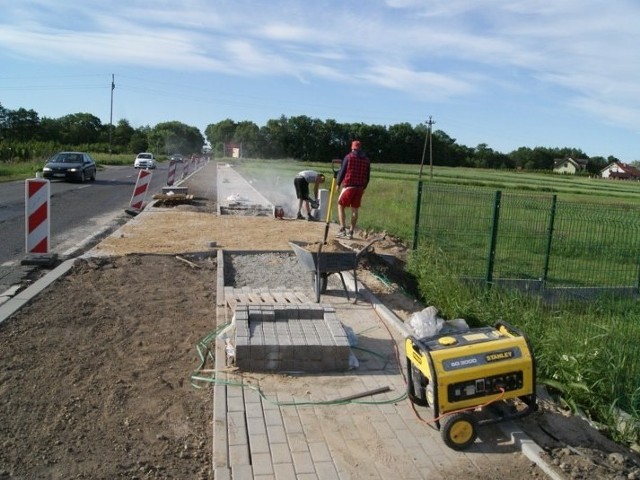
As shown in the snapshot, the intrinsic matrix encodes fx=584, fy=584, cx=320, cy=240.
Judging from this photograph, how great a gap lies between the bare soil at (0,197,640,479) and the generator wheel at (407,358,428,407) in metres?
0.76

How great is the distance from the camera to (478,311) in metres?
7.70

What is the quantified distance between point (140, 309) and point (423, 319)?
335 cm

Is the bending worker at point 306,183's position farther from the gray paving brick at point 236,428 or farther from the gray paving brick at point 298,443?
the gray paving brick at point 298,443

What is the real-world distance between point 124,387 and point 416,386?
231cm

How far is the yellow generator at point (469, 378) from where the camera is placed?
3.92m

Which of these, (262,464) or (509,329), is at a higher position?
(509,329)

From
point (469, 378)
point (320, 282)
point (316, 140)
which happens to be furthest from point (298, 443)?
point (316, 140)

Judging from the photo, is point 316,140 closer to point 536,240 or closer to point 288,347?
point 536,240

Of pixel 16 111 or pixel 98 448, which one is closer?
pixel 98 448

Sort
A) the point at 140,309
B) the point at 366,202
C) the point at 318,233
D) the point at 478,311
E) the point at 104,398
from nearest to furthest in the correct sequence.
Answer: the point at 104,398 → the point at 140,309 → the point at 478,311 → the point at 318,233 → the point at 366,202

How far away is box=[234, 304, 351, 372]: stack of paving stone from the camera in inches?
197

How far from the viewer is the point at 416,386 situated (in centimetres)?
436

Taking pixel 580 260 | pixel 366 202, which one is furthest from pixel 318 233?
pixel 366 202

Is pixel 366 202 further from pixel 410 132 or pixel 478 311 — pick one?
pixel 410 132
